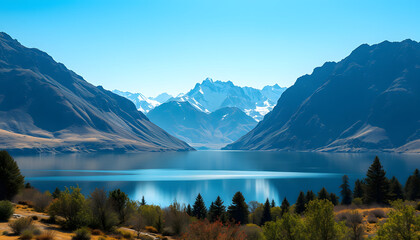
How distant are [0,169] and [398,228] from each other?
147 feet

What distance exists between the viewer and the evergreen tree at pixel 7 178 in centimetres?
4659

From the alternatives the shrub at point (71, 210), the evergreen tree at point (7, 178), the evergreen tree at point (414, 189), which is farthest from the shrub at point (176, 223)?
the evergreen tree at point (414, 189)

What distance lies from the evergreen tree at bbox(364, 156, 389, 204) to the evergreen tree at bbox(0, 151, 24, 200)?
59530mm

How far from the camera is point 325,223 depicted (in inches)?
1254

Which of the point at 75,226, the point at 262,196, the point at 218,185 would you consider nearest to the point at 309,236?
the point at 75,226

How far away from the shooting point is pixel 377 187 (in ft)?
226

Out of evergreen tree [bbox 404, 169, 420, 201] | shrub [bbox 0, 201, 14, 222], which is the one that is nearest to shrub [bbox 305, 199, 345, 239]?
shrub [bbox 0, 201, 14, 222]

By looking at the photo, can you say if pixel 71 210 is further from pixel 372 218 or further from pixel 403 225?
pixel 372 218

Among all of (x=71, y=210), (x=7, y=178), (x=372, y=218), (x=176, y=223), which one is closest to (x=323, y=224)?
(x=372, y=218)

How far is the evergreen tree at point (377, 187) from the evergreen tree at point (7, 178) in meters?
59.5

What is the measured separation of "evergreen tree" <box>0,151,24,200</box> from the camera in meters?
46.6

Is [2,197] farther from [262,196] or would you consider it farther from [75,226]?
[262,196]

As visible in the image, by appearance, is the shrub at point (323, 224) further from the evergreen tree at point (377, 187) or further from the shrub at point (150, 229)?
the evergreen tree at point (377, 187)

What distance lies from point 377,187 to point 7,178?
202ft
